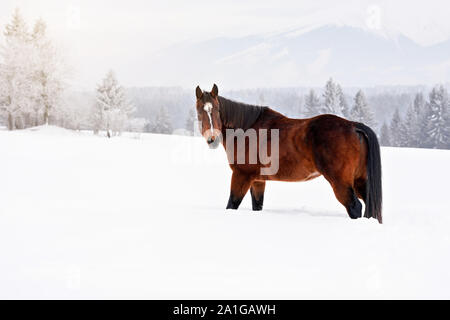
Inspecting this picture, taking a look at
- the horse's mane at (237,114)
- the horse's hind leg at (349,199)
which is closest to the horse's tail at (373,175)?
the horse's hind leg at (349,199)

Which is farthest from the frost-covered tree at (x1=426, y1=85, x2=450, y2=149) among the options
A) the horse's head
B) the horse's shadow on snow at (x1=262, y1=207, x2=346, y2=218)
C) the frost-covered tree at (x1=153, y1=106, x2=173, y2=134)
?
the horse's head

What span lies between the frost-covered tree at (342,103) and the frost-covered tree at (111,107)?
553 inches

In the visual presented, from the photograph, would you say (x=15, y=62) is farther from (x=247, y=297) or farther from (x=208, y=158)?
(x=247, y=297)

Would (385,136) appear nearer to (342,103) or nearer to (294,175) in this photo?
(342,103)

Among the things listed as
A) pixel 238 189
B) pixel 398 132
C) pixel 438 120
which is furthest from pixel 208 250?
pixel 398 132

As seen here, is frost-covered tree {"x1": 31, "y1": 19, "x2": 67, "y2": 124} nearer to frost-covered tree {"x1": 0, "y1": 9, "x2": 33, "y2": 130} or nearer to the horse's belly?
frost-covered tree {"x1": 0, "y1": 9, "x2": 33, "y2": 130}

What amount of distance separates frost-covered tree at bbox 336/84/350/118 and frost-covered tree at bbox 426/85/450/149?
5368mm

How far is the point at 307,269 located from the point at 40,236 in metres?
2.55

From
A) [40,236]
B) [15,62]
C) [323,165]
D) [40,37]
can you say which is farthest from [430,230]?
[40,37]

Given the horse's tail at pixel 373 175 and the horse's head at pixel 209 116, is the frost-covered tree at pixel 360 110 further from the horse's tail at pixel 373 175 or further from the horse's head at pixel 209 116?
the horse's head at pixel 209 116

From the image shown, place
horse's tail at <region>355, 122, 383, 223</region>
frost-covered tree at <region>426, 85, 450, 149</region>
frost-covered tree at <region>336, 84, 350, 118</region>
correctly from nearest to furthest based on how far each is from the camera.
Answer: horse's tail at <region>355, 122, 383, 223</region>, frost-covered tree at <region>426, 85, 450, 149</region>, frost-covered tree at <region>336, 84, 350, 118</region>

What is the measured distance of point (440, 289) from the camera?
10.1ft

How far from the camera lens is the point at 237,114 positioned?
5891 millimetres

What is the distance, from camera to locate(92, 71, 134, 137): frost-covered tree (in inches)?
1064
